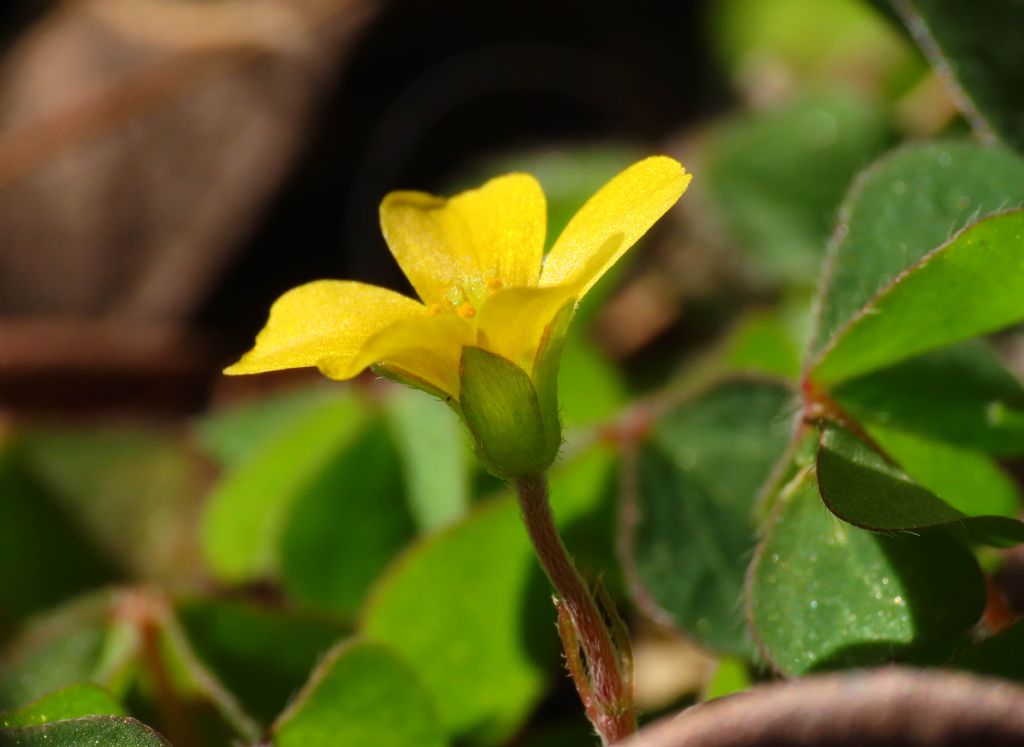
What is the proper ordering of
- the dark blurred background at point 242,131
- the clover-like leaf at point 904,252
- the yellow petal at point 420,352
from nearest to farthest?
the yellow petal at point 420,352, the clover-like leaf at point 904,252, the dark blurred background at point 242,131

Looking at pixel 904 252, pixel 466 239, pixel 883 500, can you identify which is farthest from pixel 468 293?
pixel 904 252

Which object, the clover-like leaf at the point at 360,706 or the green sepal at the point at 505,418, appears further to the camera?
the clover-like leaf at the point at 360,706

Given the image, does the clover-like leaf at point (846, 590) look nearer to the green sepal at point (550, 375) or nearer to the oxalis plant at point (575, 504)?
the oxalis plant at point (575, 504)

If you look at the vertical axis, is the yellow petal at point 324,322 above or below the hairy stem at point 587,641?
above

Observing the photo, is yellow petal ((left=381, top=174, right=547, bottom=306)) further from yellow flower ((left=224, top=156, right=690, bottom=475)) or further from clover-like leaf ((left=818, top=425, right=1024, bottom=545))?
clover-like leaf ((left=818, top=425, right=1024, bottom=545))

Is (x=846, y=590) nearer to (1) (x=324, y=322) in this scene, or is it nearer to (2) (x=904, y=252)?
(2) (x=904, y=252)

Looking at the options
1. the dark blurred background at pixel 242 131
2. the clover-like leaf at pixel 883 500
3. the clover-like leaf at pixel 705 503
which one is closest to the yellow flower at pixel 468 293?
the clover-like leaf at pixel 883 500

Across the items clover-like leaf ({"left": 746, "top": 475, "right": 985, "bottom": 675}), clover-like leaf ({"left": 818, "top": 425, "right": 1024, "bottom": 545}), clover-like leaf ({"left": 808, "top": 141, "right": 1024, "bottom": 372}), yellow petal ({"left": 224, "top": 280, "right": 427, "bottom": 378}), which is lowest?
clover-like leaf ({"left": 746, "top": 475, "right": 985, "bottom": 675})

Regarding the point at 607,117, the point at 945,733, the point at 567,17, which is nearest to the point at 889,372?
the point at 945,733

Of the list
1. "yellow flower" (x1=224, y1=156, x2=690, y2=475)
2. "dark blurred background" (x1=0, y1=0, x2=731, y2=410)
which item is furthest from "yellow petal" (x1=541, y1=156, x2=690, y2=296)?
"dark blurred background" (x1=0, y1=0, x2=731, y2=410)
